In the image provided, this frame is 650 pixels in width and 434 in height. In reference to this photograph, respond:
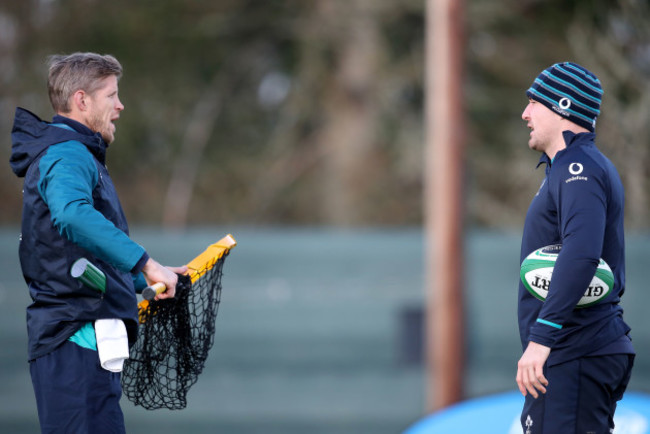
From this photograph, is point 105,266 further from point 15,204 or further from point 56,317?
point 15,204

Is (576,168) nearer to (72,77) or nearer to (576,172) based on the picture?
(576,172)

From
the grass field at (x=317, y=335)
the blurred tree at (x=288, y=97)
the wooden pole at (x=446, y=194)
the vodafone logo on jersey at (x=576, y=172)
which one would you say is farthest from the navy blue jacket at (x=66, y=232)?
the blurred tree at (x=288, y=97)

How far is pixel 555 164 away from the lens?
2598 millimetres

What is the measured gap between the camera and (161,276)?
262cm

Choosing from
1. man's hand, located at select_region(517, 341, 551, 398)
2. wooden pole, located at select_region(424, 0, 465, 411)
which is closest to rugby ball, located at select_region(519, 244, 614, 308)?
man's hand, located at select_region(517, 341, 551, 398)

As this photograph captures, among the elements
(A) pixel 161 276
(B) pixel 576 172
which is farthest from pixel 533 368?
(A) pixel 161 276

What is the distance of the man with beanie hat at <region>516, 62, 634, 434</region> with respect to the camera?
2479mm

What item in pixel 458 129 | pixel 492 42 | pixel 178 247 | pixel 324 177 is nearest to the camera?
pixel 458 129

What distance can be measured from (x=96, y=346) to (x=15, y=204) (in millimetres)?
12274

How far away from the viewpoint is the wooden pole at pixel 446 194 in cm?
688

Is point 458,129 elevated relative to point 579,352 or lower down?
elevated

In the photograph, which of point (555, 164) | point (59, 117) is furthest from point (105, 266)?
point (555, 164)

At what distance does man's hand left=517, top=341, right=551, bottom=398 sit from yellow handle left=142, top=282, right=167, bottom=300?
1168 mm

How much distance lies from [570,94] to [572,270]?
591mm
